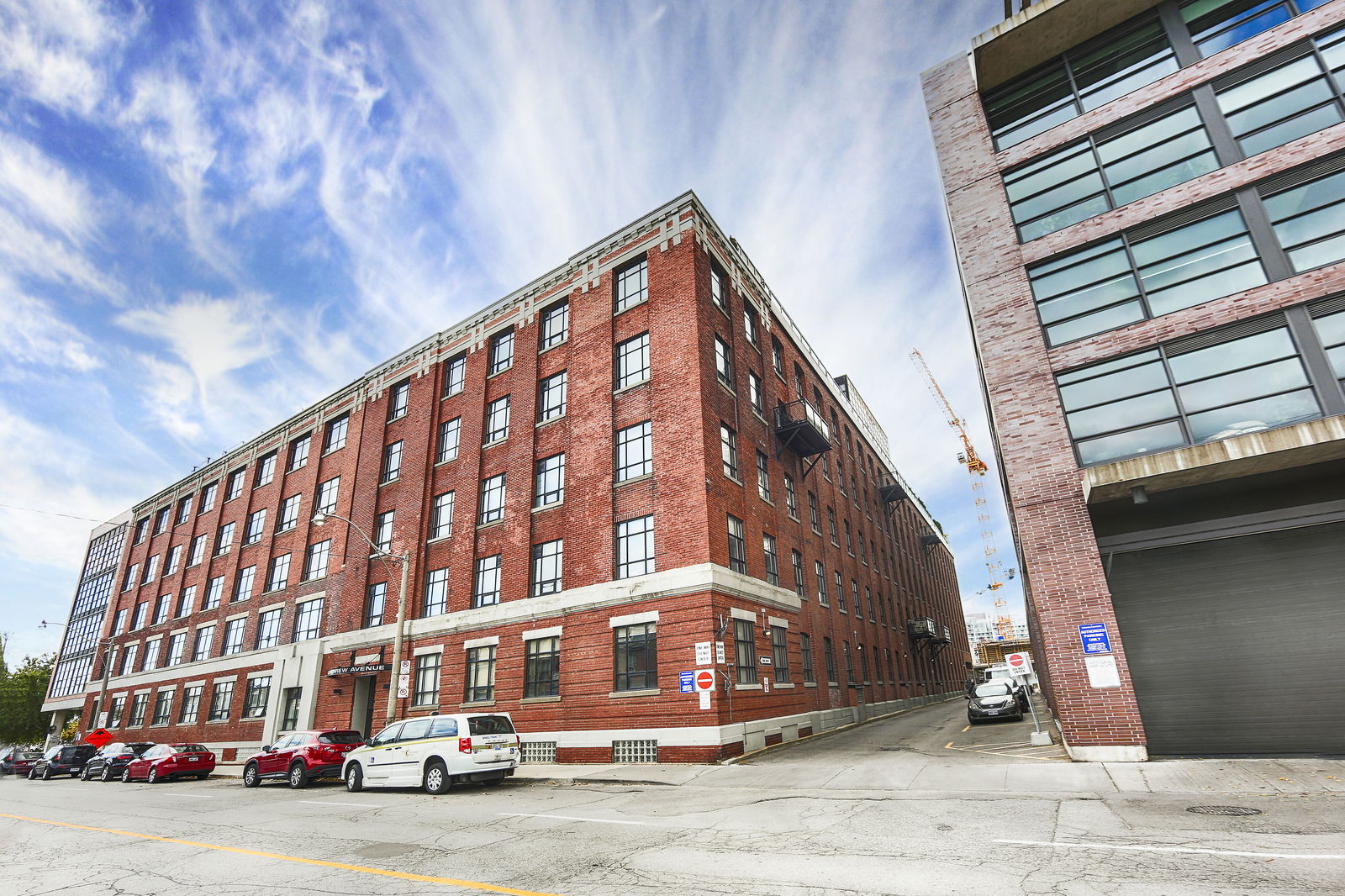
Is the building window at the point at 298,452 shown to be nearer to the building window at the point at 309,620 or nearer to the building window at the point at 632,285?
the building window at the point at 309,620

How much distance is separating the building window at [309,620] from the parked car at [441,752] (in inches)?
634

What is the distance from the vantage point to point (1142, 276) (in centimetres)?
1533

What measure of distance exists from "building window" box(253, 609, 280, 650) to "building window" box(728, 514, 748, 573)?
24.6 m

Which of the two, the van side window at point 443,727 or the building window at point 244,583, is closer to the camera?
the van side window at point 443,727

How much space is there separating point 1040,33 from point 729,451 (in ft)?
48.0

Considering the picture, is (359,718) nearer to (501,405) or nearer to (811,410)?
(501,405)

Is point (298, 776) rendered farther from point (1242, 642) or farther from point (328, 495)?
point (1242, 642)

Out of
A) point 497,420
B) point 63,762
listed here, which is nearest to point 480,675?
point 497,420

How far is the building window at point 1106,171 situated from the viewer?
15.7m

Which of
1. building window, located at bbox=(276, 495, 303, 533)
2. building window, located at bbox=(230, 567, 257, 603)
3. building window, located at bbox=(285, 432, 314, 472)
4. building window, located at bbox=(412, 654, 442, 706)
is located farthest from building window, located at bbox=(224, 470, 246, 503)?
building window, located at bbox=(412, 654, 442, 706)

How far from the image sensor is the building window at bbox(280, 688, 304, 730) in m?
29.8

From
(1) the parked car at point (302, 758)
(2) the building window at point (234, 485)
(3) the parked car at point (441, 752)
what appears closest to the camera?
(3) the parked car at point (441, 752)

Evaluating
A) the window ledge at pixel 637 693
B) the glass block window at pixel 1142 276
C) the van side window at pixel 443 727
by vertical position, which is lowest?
the van side window at pixel 443 727

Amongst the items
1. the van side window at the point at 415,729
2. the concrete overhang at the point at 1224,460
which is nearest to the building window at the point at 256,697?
the van side window at the point at 415,729
